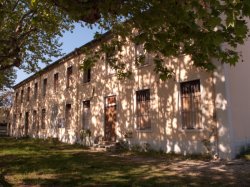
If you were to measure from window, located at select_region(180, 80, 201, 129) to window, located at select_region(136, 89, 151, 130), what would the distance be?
2234mm

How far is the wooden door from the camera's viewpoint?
1683cm

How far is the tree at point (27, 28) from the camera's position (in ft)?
39.4

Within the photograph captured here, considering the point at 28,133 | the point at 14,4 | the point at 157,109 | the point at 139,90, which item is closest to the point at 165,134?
the point at 157,109

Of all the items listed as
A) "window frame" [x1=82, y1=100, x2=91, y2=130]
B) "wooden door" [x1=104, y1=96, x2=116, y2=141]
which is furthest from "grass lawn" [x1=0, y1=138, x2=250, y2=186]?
"window frame" [x1=82, y1=100, x2=91, y2=130]

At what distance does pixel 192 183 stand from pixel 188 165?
9.08 feet

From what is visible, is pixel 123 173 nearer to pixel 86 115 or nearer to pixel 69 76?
pixel 86 115

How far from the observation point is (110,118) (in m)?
17.1

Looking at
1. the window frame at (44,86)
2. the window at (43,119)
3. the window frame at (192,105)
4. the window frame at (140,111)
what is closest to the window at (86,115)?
the window frame at (140,111)

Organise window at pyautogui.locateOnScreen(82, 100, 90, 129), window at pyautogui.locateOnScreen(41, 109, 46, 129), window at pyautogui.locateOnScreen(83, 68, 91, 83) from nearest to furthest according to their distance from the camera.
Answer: window at pyautogui.locateOnScreen(82, 100, 90, 129) → window at pyautogui.locateOnScreen(83, 68, 91, 83) → window at pyautogui.locateOnScreen(41, 109, 46, 129)

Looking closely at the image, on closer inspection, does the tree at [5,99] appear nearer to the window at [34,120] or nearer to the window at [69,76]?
the window at [34,120]

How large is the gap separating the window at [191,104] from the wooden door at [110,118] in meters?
5.18

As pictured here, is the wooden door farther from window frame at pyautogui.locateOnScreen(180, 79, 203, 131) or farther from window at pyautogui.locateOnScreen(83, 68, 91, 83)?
window frame at pyautogui.locateOnScreen(180, 79, 203, 131)

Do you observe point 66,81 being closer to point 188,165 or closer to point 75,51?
point 75,51

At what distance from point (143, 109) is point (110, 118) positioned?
2990 mm
